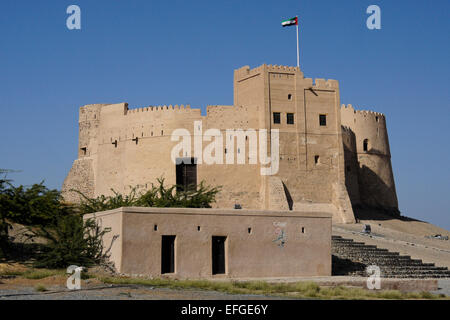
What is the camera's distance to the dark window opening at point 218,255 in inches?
798

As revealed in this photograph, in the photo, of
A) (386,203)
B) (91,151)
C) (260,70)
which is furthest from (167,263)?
(386,203)

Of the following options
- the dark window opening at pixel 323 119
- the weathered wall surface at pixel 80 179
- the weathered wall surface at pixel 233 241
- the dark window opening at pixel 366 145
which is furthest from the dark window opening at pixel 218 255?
the dark window opening at pixel 366 145

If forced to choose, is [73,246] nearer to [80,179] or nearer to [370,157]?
[80,179]

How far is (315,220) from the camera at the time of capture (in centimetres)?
2227

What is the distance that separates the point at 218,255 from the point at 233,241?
0.62 meters

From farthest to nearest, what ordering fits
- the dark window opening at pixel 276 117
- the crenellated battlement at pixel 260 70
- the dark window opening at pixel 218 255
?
the crenellated battlement at pixel 260 70, the dark window opening at pixel 276 117, the dark window opening at pixel 218 255

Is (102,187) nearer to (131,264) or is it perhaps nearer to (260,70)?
(260,70)

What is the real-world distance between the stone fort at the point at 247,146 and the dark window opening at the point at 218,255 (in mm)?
14004

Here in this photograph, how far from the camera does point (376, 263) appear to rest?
2502 cm

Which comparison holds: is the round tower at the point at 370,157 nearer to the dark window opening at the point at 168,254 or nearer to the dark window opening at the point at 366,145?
the dark window opening at the point at 366,145

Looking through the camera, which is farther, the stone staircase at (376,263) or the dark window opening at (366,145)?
the dark window opening at (366,145)

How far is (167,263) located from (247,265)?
2.51 m

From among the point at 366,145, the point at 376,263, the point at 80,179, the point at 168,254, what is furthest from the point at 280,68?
the point at 168,254
